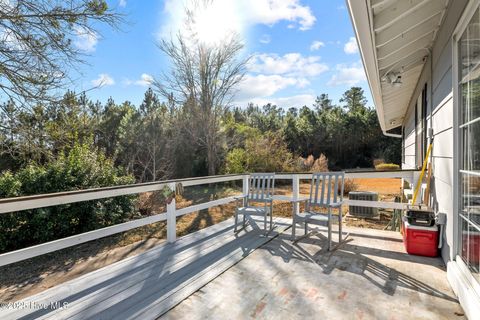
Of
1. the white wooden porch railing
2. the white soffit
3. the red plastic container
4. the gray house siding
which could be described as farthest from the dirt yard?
the white soffit

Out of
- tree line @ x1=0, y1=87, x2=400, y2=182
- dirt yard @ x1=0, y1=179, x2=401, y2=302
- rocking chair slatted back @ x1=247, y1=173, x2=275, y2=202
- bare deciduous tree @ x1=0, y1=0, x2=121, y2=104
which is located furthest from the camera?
rocking chair slatted back @ x1=247, y1=173, x2=275, y2=202

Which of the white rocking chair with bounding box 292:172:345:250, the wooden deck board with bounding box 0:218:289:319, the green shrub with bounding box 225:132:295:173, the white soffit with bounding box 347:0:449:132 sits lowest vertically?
the wooden deck board with bounding box 0:218:289:319

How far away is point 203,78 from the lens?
1073cm

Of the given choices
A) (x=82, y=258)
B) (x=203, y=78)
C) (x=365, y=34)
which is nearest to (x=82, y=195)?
(x=82, y=258)

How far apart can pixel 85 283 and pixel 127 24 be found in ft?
12.6

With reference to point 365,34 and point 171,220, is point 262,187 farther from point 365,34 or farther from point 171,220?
point 365,34

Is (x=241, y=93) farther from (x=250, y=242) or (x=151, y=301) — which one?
(x=151, y=301)

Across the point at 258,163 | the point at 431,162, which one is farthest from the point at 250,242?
the point at 258,163

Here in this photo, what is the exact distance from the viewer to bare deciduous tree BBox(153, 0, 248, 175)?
34.6 ft

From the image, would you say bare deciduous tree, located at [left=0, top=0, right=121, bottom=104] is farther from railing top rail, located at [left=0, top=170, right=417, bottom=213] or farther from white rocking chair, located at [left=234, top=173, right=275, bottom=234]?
white rocking chair, located at [left=234, top=173, right=275, bottom=234]

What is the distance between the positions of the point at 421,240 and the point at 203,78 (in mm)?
9493

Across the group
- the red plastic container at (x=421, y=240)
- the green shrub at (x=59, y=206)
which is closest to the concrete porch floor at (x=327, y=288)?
the red plastic container at (x=421, y=240)

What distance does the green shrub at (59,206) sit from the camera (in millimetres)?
4273

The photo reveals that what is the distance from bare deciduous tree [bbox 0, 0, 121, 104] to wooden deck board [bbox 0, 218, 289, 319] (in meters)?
2.75
